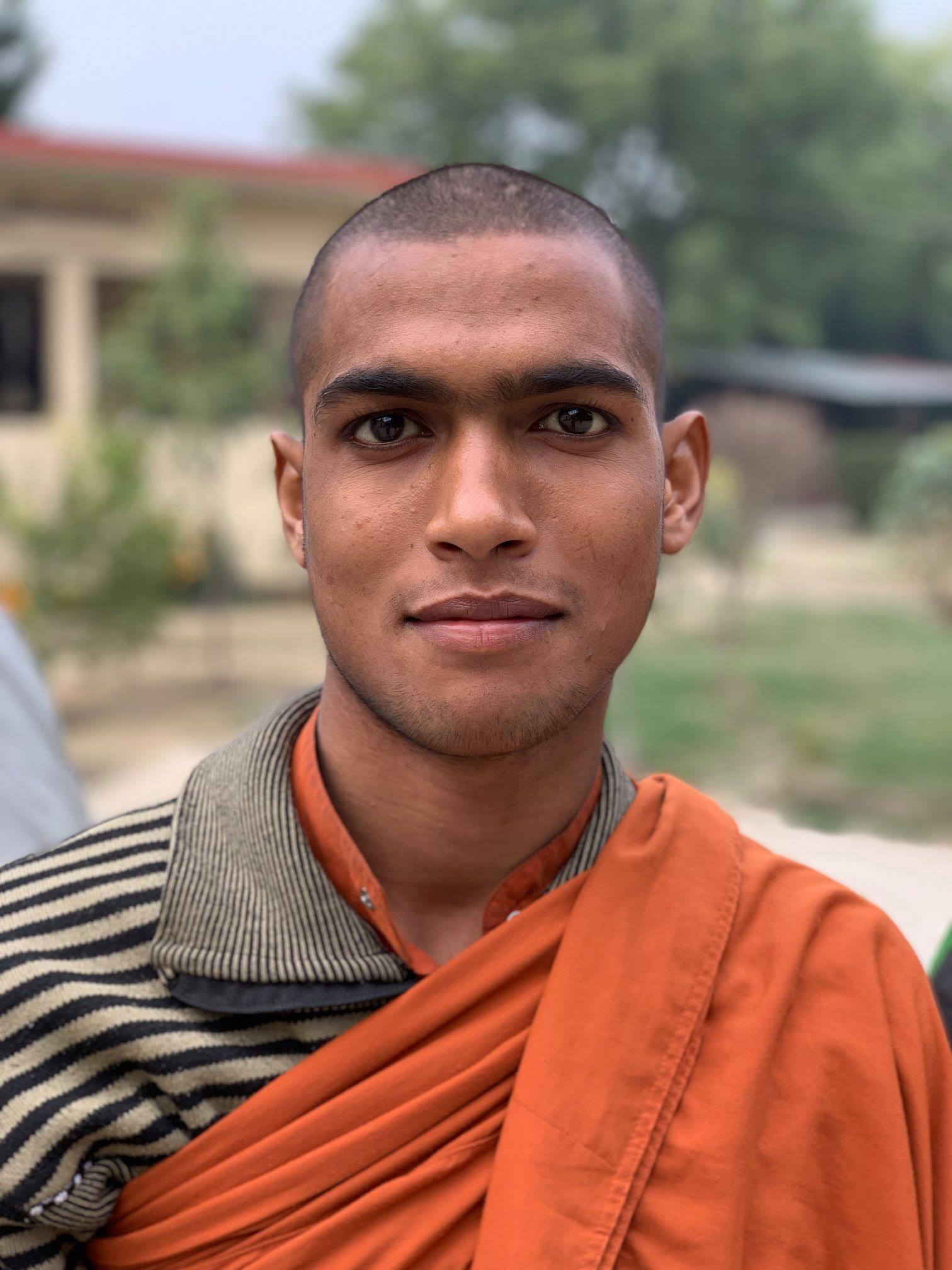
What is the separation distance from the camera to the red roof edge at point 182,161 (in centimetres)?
1234

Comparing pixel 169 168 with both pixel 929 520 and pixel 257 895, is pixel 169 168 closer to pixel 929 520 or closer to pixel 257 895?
pixel 929 520

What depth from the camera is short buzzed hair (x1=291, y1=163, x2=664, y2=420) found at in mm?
1596

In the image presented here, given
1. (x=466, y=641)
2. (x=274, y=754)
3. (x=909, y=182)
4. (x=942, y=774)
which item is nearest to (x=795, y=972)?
(x=466, y=641)

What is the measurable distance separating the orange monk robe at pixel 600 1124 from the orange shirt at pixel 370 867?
0.06 m

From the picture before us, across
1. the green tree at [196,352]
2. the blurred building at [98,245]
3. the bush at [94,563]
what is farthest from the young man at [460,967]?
the blurred building at [98,245]

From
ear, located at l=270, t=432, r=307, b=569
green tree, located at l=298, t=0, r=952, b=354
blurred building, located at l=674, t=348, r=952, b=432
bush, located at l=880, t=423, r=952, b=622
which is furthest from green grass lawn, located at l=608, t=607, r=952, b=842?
green tree, located at l=298, t=0, r=952, b=354

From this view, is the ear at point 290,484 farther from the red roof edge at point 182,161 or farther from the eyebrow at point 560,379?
the red roof edge at point 182,161

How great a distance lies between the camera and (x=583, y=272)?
1596mm

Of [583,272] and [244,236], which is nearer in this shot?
[583,272]

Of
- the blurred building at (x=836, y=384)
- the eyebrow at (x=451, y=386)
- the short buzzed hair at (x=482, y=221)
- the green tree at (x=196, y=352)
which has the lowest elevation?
the eyebrow at (x=451, y=386)

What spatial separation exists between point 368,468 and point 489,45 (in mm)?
31546

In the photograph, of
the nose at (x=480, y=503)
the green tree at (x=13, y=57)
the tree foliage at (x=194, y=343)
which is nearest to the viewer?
the nose at (x=480, y=503)

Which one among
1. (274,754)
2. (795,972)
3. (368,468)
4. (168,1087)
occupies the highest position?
(368,468)

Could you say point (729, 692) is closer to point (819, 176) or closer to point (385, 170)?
point (385, 170)
